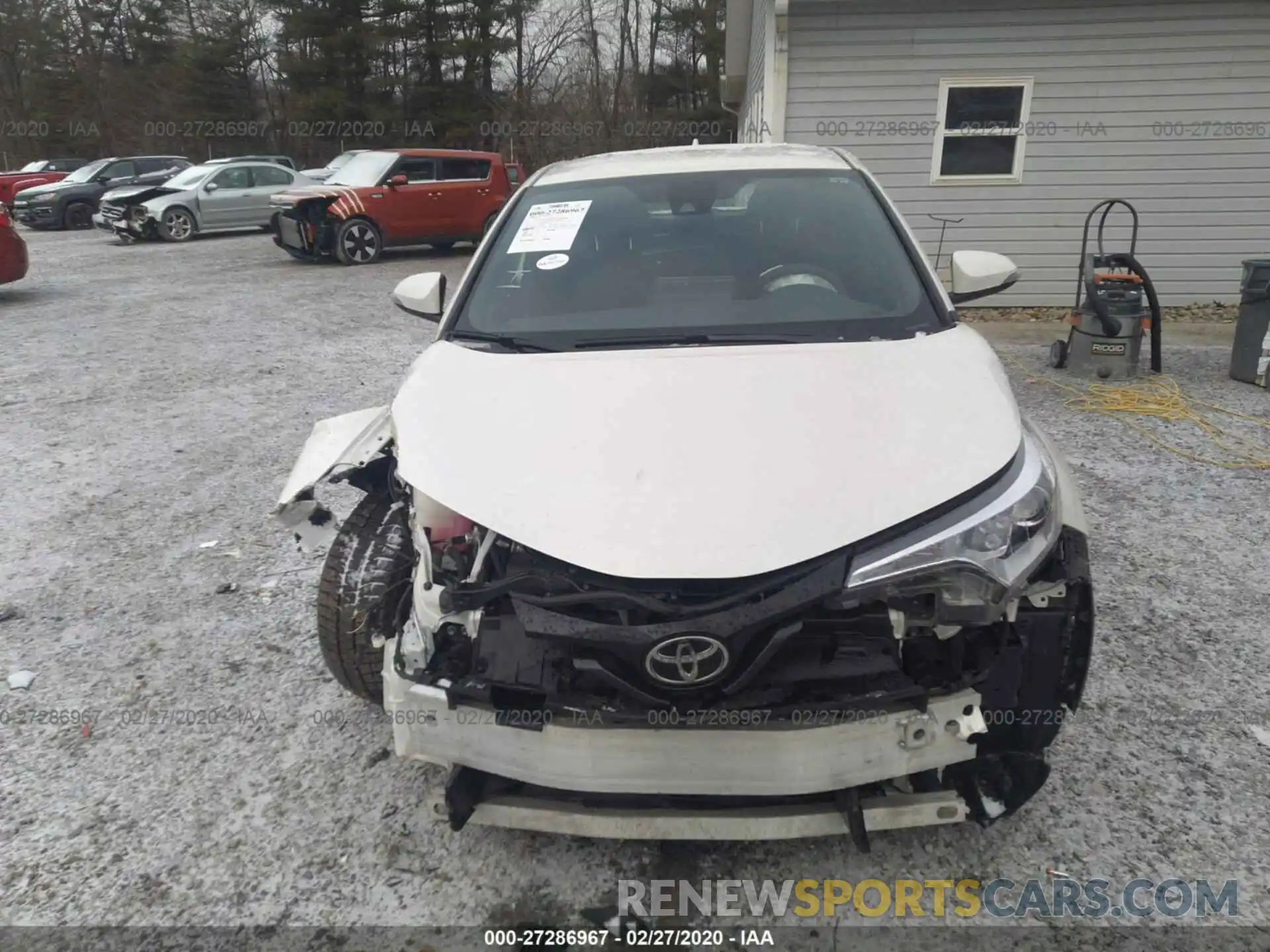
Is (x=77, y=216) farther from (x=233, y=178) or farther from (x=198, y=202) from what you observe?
(x=233, y=178)

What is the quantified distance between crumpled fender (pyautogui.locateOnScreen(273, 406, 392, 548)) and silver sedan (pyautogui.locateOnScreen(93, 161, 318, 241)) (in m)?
14.5

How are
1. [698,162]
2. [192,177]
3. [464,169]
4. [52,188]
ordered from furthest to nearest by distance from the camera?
[52,188], [192,177], [464,169], [698,162]

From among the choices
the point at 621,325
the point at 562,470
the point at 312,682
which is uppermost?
the point at 621,325

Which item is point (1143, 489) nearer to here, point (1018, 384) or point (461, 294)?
point (1018, 384)

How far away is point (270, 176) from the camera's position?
16.4 m

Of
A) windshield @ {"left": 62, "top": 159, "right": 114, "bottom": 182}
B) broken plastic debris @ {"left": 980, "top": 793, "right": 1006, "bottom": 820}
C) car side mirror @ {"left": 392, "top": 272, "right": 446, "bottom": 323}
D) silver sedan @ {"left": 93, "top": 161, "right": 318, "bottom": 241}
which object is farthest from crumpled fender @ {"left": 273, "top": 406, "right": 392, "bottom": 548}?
windshield @ {"left": 62, "top": 159, "right": 114, "bottom": 182}

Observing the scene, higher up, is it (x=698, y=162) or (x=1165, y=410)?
(x=698, y=162)

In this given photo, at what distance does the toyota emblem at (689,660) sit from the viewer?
1.65 metres

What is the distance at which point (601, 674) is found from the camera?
5.61 ft

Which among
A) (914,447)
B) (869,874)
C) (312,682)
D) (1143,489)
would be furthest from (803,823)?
(1143,489)

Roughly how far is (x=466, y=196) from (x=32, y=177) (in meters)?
13.9

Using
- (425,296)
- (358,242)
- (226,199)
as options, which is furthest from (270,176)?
(425,296)

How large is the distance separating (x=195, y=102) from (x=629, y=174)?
36.2 m

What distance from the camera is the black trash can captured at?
5980 millimetres
